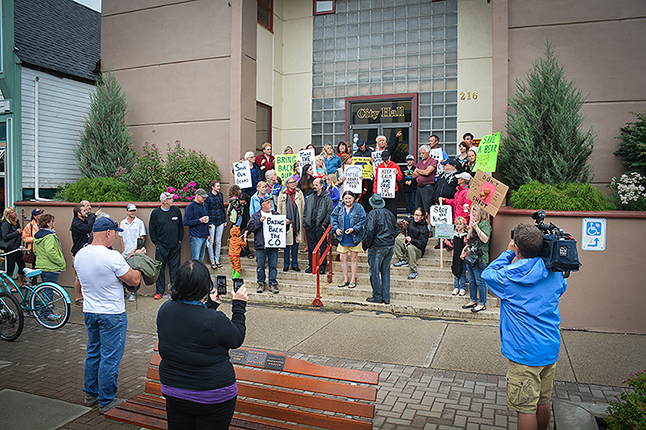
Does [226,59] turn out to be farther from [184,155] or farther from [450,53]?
[450,53]

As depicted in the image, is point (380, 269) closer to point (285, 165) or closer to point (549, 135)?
point (549, 135)

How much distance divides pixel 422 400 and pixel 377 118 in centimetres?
1067

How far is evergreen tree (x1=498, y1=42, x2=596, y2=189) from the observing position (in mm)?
9406

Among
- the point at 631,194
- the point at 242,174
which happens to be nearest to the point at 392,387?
the point at 631,194

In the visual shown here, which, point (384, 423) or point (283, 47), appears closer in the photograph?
point (384, 423)

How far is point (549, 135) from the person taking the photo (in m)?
9.66

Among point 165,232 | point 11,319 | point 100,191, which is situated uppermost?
point 100,191

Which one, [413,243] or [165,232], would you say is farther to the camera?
[165,232]

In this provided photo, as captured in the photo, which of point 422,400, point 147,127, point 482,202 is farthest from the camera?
point 147,127

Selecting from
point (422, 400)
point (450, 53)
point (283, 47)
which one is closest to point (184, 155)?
point (283, 47)

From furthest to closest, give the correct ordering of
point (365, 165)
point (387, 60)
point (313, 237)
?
point (387, 60) < point (365, 165) < point (313, 237)

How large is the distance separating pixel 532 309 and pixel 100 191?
11.6 metres

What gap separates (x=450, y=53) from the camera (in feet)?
44.8

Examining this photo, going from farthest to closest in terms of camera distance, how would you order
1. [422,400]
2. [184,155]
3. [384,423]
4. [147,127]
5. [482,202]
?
A: [147,127] → [184,155] → [482,202] → [422,400] → [384,423]
